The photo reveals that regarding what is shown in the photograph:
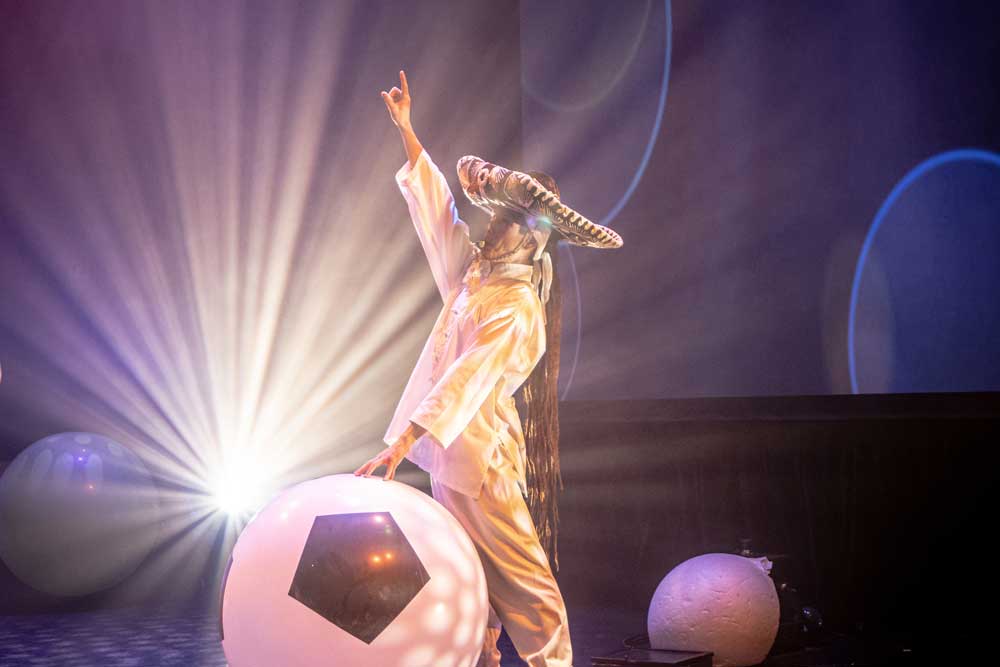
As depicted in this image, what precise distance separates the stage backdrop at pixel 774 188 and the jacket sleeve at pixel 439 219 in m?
2.83

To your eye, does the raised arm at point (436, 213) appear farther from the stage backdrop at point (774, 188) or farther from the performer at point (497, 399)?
the stage backdrop at point (774, 188)

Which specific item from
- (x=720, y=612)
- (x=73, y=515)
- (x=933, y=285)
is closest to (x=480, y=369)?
(x=720, y=612)

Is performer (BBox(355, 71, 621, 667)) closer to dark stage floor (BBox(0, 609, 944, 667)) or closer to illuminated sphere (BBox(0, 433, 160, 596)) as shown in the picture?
dark stage floor (BBox(0, 609, 944, 667))

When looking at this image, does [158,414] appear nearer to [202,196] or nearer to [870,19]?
[202,196]

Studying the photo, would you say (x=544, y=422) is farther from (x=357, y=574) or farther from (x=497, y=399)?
(x=357, y=574)

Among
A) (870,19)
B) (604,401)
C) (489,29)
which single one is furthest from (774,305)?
(489,29)

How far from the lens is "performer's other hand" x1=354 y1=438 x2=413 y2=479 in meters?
2.61

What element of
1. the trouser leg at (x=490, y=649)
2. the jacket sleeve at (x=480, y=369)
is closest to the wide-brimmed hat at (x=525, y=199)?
the jacket sleeve at (x=480, y=369)

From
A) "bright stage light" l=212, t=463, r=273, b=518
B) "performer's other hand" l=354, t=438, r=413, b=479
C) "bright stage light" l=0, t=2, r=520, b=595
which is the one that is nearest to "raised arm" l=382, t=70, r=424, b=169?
"performer's other hand" l=354, t=438, r=413, b=479

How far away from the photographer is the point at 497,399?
2.93 m

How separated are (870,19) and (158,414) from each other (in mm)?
4150

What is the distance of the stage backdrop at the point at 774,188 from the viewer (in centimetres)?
502

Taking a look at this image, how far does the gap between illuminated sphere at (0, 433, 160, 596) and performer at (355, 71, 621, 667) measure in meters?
2.61

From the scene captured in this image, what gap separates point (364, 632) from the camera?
2348 millimetres
